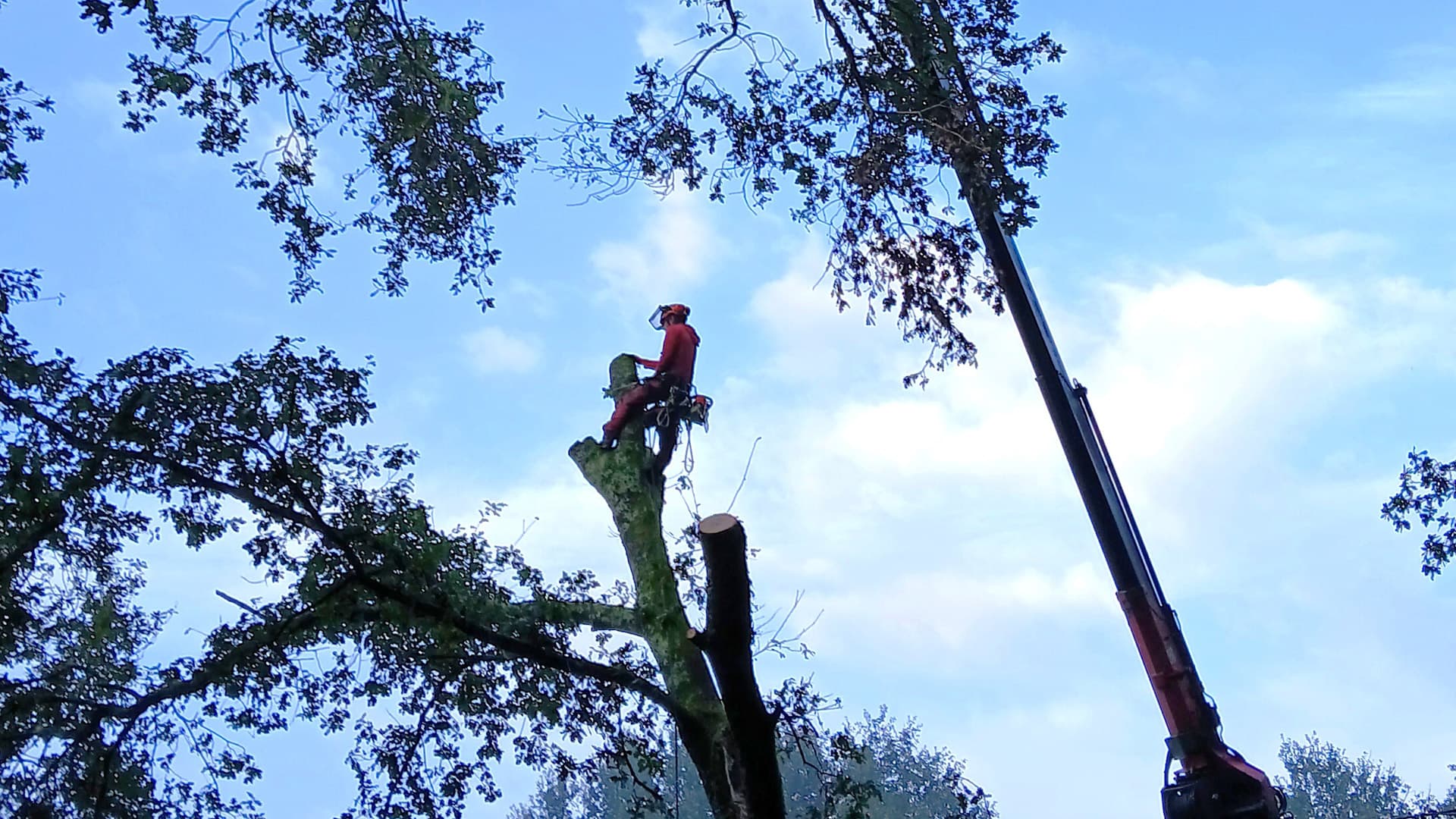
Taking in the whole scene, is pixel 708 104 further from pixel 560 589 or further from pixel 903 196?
pixel 560 589

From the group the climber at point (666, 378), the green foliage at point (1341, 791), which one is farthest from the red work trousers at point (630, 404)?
the green foliage at point (1341, 791)

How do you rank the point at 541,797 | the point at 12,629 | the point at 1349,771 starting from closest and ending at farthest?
the point at 12,629
the point at 541,797
the point at 1349,771

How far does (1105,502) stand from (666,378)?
3.50 meters

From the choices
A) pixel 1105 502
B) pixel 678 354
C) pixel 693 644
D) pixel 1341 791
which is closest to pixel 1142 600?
pixel 1105 502

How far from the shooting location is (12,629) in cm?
812

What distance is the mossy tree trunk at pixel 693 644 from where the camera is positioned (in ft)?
19.6

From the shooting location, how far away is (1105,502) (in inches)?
384

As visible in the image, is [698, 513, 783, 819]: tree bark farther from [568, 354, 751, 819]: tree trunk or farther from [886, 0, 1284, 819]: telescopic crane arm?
[886, 0, 1284, 819]: telescopic crane arm

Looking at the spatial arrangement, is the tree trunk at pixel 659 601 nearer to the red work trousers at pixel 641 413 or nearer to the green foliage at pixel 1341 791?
the red work trousers at pixel 641 413

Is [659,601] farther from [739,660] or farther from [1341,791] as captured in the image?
[1341,791]

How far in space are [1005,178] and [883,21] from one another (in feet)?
5.63

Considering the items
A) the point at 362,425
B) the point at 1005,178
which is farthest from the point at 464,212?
the point at 1005,178

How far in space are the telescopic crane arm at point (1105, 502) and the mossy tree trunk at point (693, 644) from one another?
2.61m

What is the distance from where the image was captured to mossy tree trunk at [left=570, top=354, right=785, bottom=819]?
5.98 meters
